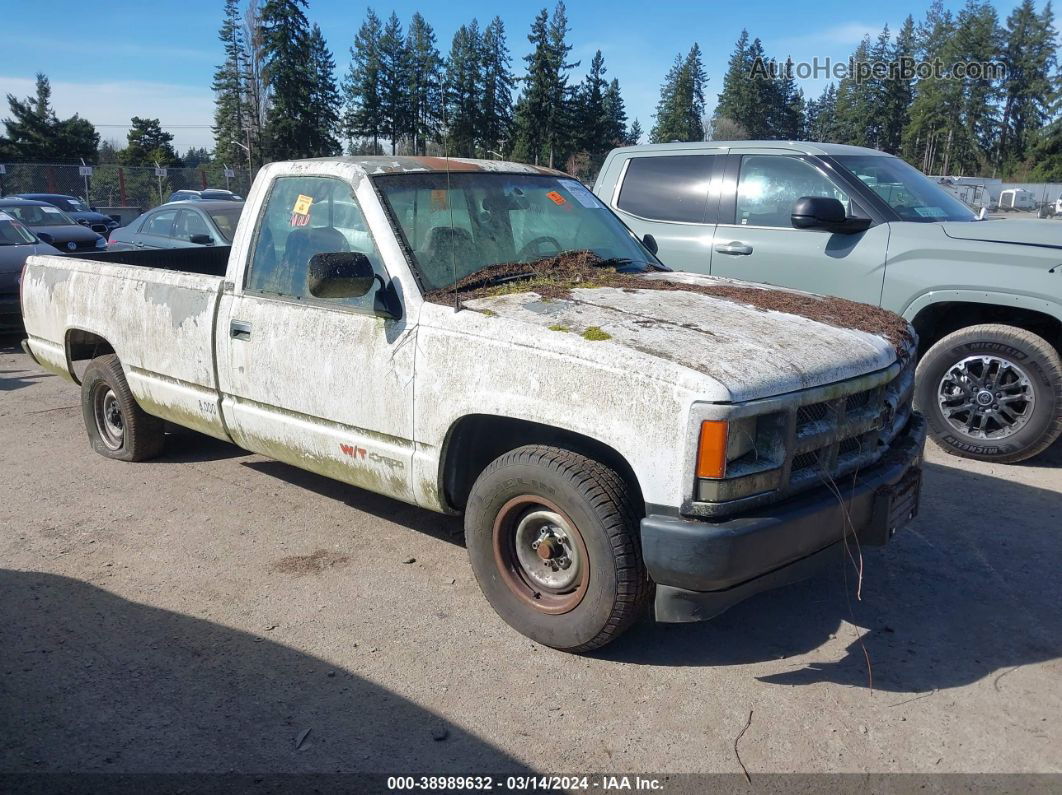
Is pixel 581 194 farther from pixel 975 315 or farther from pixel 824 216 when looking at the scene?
pixel 975 315

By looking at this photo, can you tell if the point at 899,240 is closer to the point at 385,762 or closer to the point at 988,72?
the point at 385,762

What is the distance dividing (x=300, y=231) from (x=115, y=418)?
250cm

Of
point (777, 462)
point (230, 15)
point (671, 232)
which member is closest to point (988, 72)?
point (230, 15)

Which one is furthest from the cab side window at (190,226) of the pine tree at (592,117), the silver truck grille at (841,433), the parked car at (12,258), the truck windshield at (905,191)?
the pine tree at (592,117)

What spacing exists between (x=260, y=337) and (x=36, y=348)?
9.46 feet

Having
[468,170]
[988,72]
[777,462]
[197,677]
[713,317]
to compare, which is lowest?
[197,677]

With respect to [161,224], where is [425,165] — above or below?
above

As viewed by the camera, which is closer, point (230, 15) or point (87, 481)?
point (87, 481)

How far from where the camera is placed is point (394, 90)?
812cm

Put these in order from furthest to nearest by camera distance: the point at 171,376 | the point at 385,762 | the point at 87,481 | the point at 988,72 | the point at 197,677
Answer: the point at 988,72, the point at 87,481, the point at 171,376, the point at 197,677, the point at 385,762

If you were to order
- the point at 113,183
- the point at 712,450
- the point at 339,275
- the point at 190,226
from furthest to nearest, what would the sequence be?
1. the point at 113,183
2. the point at 190,226
3. the point at 339,275
4. the point at 712,450

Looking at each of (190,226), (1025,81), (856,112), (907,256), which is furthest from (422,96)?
(1025,81)

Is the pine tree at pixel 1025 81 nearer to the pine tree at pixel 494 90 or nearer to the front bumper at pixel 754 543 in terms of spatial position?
the pine tree at pixel 494 90

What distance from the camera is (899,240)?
20.2ft
